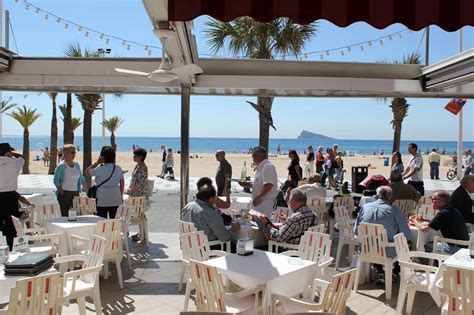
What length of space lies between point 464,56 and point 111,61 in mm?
5128

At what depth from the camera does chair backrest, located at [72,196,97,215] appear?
21.2ft

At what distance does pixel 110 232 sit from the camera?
4840 millimetres

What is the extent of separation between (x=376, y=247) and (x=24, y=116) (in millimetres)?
26943

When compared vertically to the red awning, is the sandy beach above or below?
below

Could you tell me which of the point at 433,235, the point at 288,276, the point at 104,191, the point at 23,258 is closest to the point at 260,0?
the point at 288,276

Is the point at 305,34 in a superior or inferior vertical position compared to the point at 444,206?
superior

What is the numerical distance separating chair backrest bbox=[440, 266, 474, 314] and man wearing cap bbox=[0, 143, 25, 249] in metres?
4.92

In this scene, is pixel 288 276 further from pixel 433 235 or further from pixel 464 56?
pixel 464 56

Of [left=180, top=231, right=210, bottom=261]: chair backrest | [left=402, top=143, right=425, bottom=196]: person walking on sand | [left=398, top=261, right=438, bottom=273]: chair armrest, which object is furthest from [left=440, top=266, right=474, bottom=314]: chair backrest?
[left=402, top=143, right=425, bottom=196]: person walking on sand

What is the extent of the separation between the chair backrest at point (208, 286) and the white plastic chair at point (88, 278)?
94 cm

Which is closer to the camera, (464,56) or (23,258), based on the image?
(23,258)

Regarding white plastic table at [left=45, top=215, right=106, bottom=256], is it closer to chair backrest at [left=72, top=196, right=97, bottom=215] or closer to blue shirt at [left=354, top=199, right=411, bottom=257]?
chair backrest at [left=72, top=196, right=97, bottom=215]

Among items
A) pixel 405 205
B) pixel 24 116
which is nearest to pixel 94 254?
pixel 405 205

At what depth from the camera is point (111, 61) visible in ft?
22.3
